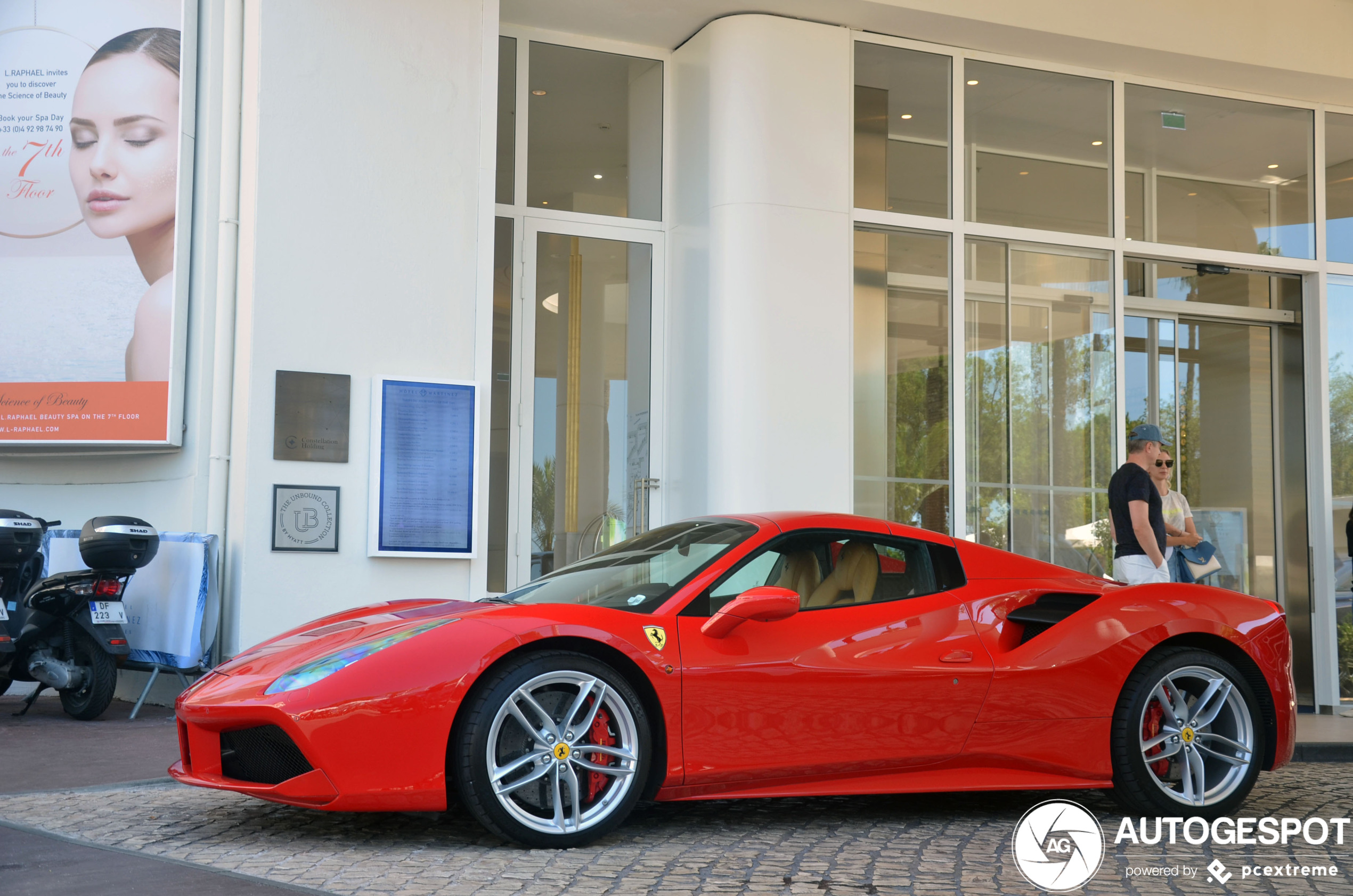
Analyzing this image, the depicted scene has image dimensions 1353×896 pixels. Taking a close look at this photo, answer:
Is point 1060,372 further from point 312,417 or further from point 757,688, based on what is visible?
point 757,688

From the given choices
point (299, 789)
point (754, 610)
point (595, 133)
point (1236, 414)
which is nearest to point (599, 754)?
point (754, 610)

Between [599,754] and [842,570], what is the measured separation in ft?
3.98

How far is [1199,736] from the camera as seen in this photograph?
500 cm

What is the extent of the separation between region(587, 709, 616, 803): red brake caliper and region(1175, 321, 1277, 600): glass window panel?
8653mm

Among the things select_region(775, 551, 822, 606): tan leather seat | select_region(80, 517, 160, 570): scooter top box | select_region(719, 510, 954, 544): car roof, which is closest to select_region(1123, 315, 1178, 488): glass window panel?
select_region(719, 510, 954, 544): car roof

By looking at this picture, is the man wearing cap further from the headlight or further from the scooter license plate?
the scooter license plate

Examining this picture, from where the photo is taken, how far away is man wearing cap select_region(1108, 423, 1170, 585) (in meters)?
7.37

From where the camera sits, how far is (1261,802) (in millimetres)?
5430

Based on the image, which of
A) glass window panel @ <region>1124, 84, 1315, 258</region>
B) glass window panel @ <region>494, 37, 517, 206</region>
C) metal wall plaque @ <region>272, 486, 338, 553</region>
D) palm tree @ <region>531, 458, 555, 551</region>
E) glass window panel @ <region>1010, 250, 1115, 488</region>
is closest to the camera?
metal wall plaque @ <region>272, 486, 338, 553</region>

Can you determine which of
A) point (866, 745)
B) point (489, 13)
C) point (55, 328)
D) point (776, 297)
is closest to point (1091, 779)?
point (866, 745)

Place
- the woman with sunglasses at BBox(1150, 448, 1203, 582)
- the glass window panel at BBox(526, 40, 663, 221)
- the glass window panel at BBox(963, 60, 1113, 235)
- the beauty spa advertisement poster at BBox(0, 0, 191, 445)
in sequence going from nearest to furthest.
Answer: the beauty spa advertisement poster at BBox(0, 0, 191, 445) < the woman with sunglasses at BBox(1150, 448, 1203, 582) < the glass window panel at BBox(526, 40, 663, 221) < the glass window panel at BBox(963, 60, 1113, 235)

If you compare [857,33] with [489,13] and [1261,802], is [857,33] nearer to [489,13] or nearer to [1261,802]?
[489,13]

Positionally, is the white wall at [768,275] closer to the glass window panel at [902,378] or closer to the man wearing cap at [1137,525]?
the glass window panel at [902,378]

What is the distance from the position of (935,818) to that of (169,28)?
23.2 ft
